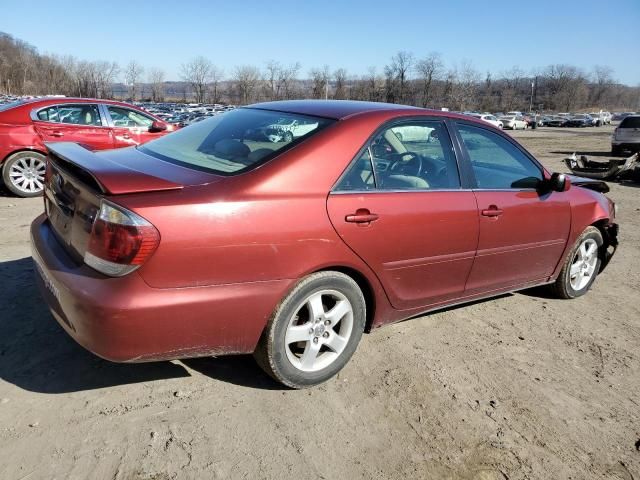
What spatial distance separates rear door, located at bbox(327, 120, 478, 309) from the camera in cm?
292

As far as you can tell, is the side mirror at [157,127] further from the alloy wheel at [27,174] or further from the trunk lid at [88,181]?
the trunk lid at [88,181]

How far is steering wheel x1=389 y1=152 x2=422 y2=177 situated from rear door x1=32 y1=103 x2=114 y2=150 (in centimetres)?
599

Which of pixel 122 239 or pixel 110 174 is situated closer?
pixel 122 239

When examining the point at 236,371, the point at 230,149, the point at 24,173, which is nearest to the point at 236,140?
the point at 230,149

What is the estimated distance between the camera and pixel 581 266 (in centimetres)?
468

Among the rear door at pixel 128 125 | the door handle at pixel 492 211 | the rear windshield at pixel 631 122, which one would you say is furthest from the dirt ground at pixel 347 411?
the rear windshield at pixel 631 122

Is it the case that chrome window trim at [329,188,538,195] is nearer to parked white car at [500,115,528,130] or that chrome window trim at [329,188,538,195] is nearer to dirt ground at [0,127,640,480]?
dirt ground at [0,127,640,480]

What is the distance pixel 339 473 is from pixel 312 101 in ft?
8.09

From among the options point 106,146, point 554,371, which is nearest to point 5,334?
point 554,371

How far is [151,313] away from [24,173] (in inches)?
259

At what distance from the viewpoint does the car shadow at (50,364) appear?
2863 mm

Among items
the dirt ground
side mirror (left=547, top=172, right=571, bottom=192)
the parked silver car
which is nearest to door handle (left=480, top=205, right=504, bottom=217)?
side mirror (left=547, top=172, right=571, bottom=192)

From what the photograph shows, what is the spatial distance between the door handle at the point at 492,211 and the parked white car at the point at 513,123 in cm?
5296

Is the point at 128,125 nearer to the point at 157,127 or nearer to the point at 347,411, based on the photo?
the point at 157,127
